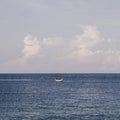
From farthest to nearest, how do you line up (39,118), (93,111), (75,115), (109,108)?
Answer: (109,108) < (93,111) < (75,115) < (39,118)

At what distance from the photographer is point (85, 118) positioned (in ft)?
300

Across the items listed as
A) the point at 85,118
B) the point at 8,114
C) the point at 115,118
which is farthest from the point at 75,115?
the point at 8,114

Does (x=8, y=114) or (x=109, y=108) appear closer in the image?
(x=8, y=114)

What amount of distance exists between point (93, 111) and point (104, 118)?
1261cm

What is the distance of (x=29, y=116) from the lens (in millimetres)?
93312

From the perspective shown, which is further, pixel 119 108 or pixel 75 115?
pixel 119 108

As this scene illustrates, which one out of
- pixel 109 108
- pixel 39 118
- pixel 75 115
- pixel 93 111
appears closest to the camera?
pixel 39 118

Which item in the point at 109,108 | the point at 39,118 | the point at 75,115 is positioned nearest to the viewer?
the point at 39,118

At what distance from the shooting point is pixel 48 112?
10138 cm

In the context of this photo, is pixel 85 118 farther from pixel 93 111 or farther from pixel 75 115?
pixel 93 111

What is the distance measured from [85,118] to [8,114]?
862 inches

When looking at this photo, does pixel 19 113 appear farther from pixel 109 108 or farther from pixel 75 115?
pixel 109 108

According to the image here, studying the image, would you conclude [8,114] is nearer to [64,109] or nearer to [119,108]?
[64,109]

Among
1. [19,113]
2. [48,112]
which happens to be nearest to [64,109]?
[48,112]
